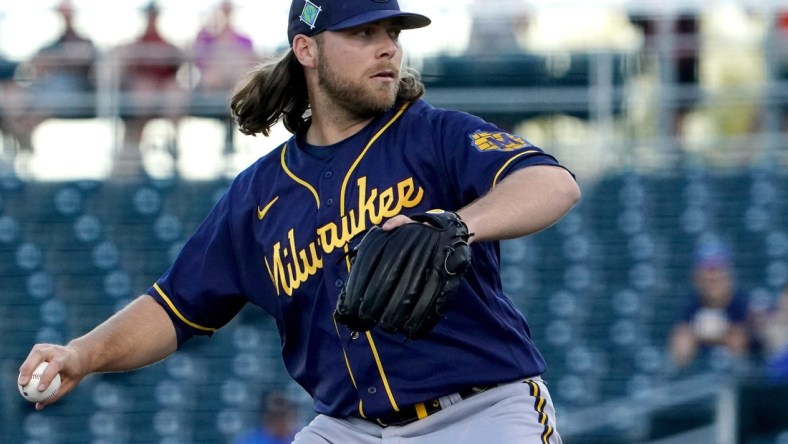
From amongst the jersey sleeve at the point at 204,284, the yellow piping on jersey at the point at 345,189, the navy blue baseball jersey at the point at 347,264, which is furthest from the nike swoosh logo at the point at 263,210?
the yellow piping on jersey at the point at 345,189

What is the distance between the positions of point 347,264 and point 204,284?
499 millimetres

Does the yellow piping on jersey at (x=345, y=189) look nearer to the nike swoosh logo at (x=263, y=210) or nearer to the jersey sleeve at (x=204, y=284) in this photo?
the nike swoosh logo at (x=263, y=210)

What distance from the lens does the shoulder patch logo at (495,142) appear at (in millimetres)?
3053

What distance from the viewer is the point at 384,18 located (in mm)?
3354

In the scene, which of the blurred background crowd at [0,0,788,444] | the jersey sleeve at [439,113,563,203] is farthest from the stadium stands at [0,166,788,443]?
the jersey sleeve at [439,113,563,203]

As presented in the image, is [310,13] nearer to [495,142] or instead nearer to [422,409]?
[495,142]

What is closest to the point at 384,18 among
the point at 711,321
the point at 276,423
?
the point at 276,423

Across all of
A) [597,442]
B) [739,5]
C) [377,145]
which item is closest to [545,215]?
[377,145]

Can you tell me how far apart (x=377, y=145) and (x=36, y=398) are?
99 centimetres

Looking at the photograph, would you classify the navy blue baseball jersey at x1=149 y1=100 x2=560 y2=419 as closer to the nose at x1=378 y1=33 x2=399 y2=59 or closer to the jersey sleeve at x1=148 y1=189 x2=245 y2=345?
the jersey sleeve at x1=148 y1=189 x2=245 y2=345

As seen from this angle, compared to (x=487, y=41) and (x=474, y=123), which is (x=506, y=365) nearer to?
(x=474, y=123)

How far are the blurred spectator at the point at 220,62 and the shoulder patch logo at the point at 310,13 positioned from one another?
426 cm

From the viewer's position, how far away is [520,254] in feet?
26.5

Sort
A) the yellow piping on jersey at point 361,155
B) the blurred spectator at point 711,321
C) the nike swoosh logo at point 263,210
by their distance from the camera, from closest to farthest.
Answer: the yellow piping on jersey at point 361,155, the nike swoosh logo at point 263,210, the blurred spectator at point 711,321
